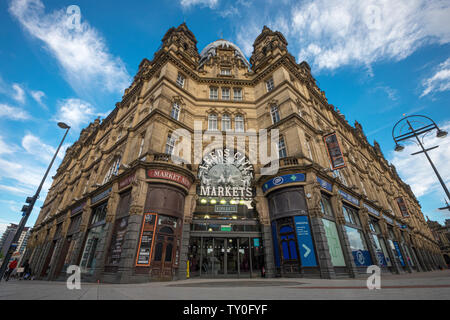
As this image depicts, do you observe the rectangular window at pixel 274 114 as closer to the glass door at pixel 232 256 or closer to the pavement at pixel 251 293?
the glass door at pixel 232 256

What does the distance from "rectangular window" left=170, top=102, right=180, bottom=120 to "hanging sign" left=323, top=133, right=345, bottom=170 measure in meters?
14.4

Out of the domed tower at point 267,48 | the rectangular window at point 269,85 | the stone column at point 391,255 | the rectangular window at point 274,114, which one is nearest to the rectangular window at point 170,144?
the rectangular window at point 274,114

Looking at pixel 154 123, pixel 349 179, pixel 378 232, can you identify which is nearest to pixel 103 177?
pixel 154 123

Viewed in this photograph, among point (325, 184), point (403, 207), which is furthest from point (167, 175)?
point (403, 207)

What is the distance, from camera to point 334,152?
1630cm

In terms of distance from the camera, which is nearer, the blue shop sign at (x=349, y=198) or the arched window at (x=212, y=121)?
the blue shop sign at (x=349, y=198)

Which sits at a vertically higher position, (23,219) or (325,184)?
(325,184)

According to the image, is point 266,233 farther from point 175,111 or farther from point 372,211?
point 372,211

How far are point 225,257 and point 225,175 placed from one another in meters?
6.90

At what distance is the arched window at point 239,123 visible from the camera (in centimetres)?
2079

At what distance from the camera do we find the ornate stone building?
42.7 feet

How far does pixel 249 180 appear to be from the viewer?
1780cm

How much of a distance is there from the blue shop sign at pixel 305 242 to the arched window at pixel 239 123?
35.4ft
